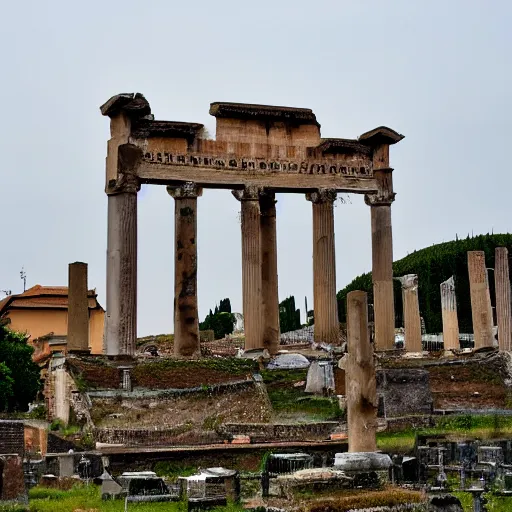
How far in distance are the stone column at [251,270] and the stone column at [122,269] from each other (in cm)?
324

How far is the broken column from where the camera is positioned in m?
33.2

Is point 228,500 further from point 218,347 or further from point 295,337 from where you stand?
point 295,337

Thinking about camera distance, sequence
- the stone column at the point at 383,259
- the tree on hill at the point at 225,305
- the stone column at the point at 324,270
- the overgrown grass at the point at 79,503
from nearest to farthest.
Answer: the overgrown grass at the point at 79,503 < the stone column at the point at 324,270 < the stone column at the point at 383,259 < the tree on hill at the point at 225,305

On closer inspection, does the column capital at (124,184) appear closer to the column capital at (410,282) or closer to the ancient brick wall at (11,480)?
the column capital at (410,282)

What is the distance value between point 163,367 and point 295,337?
81.7 feet

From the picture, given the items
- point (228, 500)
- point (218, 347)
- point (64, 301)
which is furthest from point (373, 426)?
point (64, 301)

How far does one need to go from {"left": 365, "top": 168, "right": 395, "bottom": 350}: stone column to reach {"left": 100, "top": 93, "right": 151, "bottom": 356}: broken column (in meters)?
7.45

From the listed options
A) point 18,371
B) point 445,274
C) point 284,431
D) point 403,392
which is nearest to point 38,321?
point 18,371

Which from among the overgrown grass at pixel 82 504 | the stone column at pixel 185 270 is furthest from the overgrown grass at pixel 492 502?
the stone column at pixel 185 270

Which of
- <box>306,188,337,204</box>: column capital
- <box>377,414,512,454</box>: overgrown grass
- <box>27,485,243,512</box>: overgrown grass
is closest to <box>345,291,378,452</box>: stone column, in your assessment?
<box>27,485,243,512</box>: overgrown grass

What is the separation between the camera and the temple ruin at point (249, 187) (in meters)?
33.7

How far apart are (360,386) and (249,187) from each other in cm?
1723

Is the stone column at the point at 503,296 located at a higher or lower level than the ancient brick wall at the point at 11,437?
higher

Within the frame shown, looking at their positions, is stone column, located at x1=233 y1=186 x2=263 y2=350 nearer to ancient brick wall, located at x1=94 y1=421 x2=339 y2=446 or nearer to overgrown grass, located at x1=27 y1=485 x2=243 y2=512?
ancient brick wall, located at x1=94 y1=421 x2=339 y2=446
